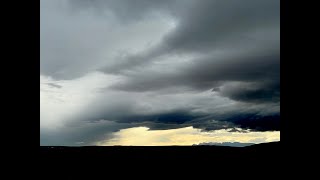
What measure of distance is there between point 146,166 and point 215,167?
50 centimetres

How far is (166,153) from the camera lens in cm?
273

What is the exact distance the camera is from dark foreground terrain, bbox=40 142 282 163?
2654 millimetres

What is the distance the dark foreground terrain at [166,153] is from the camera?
2654mm
